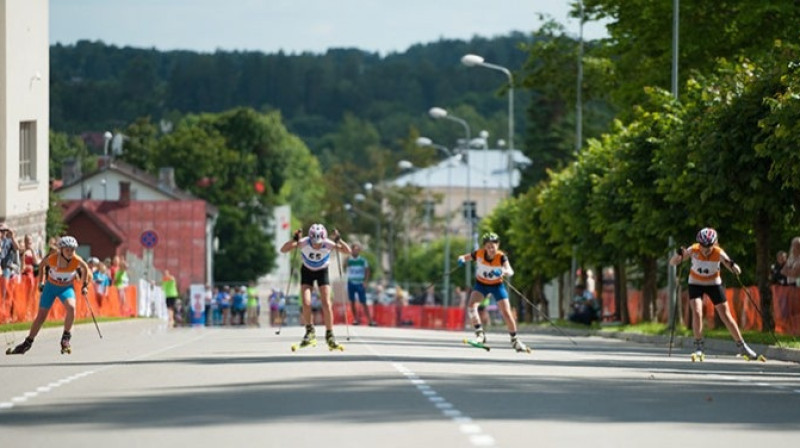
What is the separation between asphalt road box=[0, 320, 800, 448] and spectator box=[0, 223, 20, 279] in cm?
755

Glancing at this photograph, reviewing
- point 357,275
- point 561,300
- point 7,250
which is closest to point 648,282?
point 357,275

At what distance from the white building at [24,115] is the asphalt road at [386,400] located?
24054 mm

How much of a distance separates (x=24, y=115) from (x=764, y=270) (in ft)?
74.0

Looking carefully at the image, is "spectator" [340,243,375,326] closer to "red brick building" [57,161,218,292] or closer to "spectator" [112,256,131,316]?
"spectator" [112,256,131,316]

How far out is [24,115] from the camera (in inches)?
2253

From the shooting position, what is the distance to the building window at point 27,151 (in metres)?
57.9

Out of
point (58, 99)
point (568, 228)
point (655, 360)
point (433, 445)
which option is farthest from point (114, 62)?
point (433, 445)

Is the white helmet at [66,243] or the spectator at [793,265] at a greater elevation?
the white helmet at [66,243]

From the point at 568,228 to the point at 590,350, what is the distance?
27.0 meters

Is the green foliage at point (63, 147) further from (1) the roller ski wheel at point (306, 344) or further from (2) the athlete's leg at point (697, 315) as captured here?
(2) the athlete's leg at point (697, 315)

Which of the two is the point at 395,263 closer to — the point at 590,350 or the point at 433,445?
the point at 590,350

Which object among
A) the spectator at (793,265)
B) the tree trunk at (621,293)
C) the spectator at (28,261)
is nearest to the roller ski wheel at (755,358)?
the spectator at (793,265)

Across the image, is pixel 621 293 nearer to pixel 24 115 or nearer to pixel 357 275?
Result: pixel 357 275

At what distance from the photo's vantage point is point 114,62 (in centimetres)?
8369
